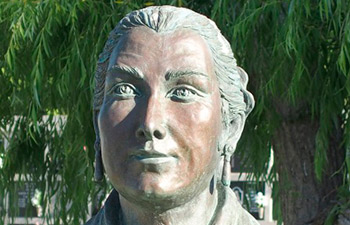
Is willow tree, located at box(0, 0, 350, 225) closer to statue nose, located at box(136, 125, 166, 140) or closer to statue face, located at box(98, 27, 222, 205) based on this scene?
statue face, located at box(98, 27, 222, 205)

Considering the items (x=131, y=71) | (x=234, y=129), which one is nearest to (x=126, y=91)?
(x=131, y=71)

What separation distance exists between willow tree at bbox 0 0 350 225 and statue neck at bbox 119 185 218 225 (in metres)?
2.41

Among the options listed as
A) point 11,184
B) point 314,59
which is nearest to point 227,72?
point 314,59

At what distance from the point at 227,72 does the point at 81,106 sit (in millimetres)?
3120

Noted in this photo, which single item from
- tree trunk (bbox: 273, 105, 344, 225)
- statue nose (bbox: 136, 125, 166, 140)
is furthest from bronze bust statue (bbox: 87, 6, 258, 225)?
tree trunk (bbox: 273, 105, 344, 225)

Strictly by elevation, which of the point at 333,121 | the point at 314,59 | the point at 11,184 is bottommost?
the point at 11,184

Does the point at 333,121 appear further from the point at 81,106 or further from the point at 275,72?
the point at 81,106

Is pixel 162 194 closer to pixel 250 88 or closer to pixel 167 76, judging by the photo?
pixel 167 76

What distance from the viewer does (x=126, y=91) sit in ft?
8.54

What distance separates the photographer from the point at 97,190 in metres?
6.35

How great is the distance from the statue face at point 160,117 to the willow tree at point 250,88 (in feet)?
8.04

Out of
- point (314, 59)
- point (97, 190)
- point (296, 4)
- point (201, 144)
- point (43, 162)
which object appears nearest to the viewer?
point (201, 144)

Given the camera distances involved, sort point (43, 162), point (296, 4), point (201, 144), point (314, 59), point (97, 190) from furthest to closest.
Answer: point (43, 162) < point (97, 190) < point (314, 59) < point (296, 4) < point (201, 144)

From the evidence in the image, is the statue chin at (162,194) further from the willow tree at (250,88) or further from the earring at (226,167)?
the willow tree at (250,88)
